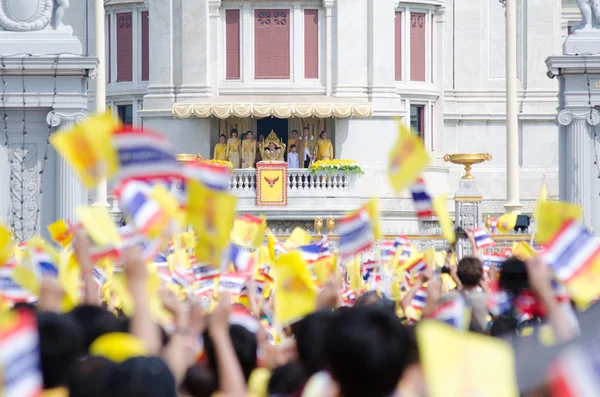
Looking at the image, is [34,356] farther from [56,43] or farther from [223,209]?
[56,43]

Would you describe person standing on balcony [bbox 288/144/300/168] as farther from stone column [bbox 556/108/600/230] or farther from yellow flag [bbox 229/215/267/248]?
yellow flag [bbox 229/215/267/248]

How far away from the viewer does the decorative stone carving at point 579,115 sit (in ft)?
77.7

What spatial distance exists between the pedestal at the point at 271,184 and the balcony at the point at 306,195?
0.55ft

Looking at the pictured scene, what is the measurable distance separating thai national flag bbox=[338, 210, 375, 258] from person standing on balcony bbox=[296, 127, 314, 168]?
26.9 metres

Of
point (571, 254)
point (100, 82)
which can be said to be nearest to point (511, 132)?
point (100, 82)

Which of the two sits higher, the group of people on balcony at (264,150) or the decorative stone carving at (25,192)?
the group of people on balcony at (264,150)

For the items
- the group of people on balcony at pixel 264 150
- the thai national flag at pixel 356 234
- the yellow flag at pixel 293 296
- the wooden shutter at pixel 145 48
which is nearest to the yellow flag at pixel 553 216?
the yellow flag at pixel 293 296

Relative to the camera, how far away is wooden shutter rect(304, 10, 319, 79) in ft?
131

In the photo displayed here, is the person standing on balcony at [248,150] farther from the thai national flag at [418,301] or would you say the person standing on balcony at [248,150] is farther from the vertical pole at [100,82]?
the thai national flag at [418,301]

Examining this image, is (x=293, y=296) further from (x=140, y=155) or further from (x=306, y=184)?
(x=306, y=184)

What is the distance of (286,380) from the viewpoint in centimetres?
624

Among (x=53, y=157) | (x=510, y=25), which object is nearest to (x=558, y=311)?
(x=53, y=157)

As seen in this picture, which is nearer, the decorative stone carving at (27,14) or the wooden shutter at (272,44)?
the decorative stone carving at (27,14)

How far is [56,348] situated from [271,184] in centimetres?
2981
